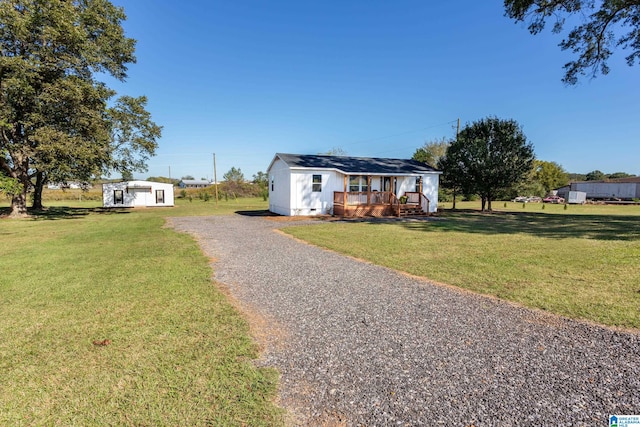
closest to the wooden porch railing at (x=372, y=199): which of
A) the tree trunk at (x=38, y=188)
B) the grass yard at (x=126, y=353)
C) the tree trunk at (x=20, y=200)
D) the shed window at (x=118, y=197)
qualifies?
the grass yard at (x=126, y=353)

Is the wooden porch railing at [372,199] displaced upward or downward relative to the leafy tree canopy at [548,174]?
downward

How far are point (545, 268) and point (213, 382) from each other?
22.5 ft

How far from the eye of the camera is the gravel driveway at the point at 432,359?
2.44m

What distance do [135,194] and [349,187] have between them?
25854 mm

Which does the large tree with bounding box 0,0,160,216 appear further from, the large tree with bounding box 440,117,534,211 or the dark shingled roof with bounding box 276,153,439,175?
the large tree with bounding box 440,117,534,211

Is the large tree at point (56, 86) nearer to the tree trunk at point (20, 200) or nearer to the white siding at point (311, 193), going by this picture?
the tree trunk at point (20, 200)

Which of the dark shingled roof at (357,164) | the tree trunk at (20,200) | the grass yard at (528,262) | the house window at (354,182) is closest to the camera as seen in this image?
the grass yard at (528,262)

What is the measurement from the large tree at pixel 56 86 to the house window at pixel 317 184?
1326 cm

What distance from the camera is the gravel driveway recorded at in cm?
244

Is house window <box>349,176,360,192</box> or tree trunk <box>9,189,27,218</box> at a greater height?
house window <box>349,176,360,192</box>

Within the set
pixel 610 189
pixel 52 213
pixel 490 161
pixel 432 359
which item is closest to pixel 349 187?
pixel 490 161

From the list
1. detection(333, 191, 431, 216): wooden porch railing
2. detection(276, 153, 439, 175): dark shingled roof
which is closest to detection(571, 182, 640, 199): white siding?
detection(276, 153, 439, 175): dark shingled roof

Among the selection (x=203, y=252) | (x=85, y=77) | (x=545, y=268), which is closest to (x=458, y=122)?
(x=545, y=268)

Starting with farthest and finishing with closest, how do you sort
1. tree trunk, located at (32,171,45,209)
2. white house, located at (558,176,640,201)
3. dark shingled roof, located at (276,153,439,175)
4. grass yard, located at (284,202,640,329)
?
white house, located at (558,176,640,201), tree trunk, located at (32,171,45,209), dark shingled roof, located at (276,153,439,175), grass yard, located at (284,202,640,329)
